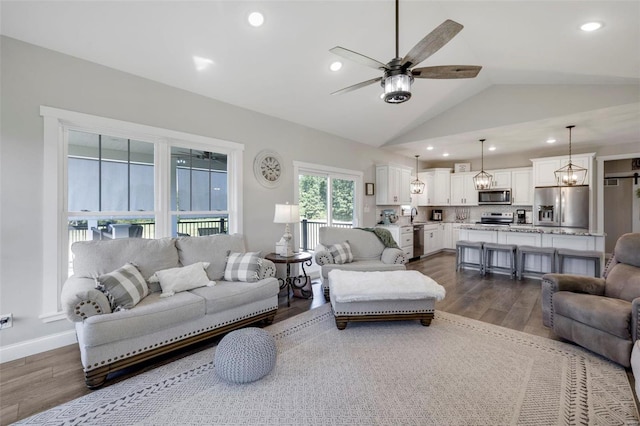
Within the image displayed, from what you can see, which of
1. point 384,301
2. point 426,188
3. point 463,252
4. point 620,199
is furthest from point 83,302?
point 620,199

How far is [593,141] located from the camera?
5723 mm

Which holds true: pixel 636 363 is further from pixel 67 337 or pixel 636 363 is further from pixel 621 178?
pixel 621 178

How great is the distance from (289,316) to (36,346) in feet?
7.69

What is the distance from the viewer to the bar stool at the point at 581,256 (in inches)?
172

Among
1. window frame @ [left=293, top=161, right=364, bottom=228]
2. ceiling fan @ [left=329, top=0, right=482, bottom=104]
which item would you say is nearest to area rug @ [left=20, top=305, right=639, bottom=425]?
ceiling fan @ [left=329, top=0, right=482, bottom=104]

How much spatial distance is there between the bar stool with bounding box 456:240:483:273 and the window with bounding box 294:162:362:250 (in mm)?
2087

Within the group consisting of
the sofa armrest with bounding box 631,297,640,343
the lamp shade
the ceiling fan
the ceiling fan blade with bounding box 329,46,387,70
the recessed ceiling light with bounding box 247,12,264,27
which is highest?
the recessed ceiling light with bounding box 247,12,264,27

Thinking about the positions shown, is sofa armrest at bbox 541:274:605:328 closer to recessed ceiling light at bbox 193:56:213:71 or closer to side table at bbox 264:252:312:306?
side table at bbox 264:252:312:306

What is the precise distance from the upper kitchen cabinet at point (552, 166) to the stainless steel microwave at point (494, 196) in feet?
2.43

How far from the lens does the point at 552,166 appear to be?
6.26m

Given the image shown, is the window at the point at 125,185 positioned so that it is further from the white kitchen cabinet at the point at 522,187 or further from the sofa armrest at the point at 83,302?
the white kitchen cabinet at the point at 522,187

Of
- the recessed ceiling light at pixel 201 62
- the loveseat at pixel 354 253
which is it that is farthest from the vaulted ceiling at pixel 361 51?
the loveseat at pixel 354 253

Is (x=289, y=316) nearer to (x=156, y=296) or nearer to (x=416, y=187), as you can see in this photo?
(x=156, y=296)

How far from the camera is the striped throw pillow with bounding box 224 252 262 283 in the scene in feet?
10.1
